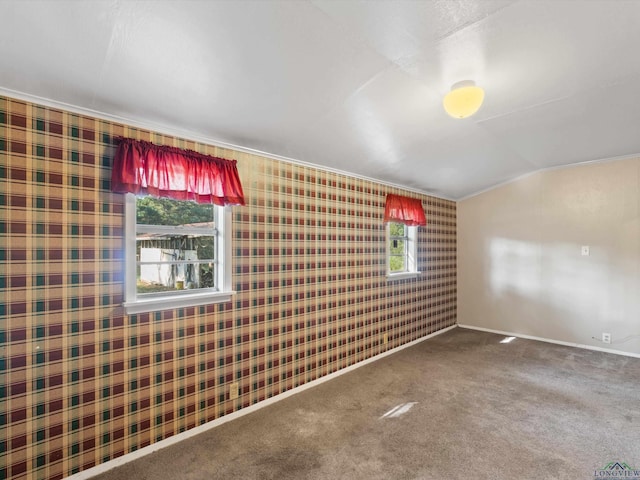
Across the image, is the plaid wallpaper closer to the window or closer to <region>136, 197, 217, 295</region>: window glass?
<region>136, 197, 217, 295</region>: window glass

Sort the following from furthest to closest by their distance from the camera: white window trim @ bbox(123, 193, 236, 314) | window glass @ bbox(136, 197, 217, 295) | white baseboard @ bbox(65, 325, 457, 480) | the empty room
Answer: window glass @ bbox(136, 197, 217, 295)
white window trim @ bbox(123, 193, 236, 314)
white baseboard @ bbox(65, 325, 457, 480)
the empty room

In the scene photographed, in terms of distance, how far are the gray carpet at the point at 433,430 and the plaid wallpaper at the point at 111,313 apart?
11.5 inches

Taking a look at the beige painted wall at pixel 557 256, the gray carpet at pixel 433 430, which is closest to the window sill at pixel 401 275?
the gray carpet at pixel 433 430

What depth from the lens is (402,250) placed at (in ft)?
15.4

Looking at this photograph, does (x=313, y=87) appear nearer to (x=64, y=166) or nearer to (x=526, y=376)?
(x=64, y=166)

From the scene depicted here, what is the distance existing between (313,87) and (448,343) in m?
3.96

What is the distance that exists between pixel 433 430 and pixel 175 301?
213 cm

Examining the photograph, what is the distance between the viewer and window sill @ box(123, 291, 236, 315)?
2178 mm

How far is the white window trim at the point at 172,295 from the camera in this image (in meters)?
2.17

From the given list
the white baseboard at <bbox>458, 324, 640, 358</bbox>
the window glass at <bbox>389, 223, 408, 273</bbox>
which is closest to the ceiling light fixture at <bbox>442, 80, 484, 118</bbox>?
the window glass at <bbox>389, 223, 408, 273</bbox>

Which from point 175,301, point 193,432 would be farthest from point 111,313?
point 193,432

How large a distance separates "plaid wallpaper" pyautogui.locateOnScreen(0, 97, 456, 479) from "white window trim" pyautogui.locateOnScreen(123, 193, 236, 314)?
5 centimetres

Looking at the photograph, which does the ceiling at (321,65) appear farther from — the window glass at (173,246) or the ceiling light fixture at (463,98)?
the window glass at (173,246)

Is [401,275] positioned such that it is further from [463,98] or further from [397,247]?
[463,98]
